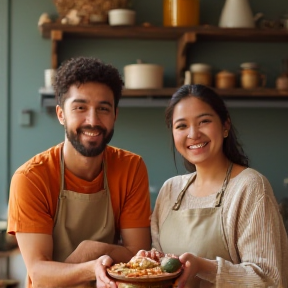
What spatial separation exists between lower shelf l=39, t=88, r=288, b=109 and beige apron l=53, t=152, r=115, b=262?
1.46 m

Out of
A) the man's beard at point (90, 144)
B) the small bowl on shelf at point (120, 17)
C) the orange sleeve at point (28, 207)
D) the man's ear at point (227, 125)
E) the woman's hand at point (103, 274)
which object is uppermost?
the small bowl on shelf at point (120, 17)

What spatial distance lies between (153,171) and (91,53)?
32.9 inches

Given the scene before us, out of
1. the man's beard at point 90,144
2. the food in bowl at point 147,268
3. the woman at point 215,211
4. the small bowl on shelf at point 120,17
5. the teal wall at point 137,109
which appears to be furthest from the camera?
the teal wall at point 137,109

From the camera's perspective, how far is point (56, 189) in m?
2.05

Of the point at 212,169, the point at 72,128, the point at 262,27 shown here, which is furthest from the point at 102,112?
the point at 262,27

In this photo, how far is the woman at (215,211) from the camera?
1.78m

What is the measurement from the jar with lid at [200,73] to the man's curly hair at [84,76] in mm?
1489

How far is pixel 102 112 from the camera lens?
6.73 ft

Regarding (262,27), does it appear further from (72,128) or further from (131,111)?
(72,128)

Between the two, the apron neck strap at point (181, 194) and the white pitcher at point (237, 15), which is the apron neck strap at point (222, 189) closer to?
the apron neck strap at point (181, 194)

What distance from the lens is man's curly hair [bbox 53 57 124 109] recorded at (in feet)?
6.75

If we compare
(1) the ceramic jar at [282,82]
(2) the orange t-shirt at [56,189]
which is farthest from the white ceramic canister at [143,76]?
(2) the orange t-shirt at [56,189]

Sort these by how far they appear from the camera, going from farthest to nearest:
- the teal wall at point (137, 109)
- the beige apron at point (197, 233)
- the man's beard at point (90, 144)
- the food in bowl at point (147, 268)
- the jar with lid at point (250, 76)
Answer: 1. the teal wall at point (137, 109)
2. the jar with lid at point (250, 76)
3. the man's beard at point (90, 144)
4. the beige apron at point (197, 233)
5. the food in bowl at point (147, 268)

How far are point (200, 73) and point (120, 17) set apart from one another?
22.7 inches
